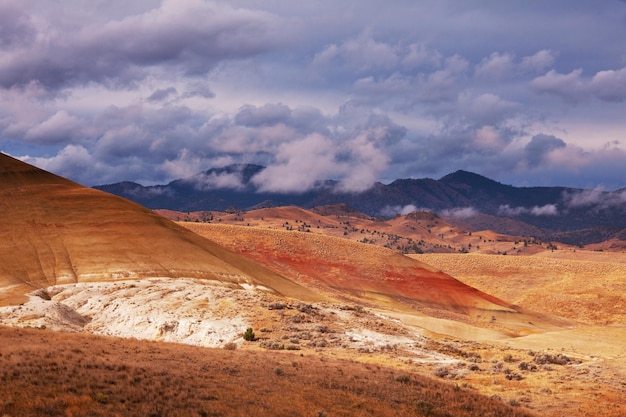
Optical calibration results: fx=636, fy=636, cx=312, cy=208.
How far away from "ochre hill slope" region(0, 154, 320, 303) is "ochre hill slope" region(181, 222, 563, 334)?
25.0 m

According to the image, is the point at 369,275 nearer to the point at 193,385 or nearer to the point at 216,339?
the point at 216,339

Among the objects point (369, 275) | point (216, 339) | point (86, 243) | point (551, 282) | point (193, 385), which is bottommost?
point (551, 282)

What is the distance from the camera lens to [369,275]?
10656 cm

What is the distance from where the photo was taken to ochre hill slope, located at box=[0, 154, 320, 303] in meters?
54.8

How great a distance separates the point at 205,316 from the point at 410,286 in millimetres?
68488

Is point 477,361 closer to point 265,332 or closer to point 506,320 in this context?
point 265,332

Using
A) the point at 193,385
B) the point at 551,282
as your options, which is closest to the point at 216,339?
the point at 193,385

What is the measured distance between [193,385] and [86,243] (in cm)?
4352

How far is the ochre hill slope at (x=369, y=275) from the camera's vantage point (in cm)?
9325

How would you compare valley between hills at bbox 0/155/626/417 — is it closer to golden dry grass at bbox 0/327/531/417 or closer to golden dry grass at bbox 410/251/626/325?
golden dry grass at bbox 0/327/531/417

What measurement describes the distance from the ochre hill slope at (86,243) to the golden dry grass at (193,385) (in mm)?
25148

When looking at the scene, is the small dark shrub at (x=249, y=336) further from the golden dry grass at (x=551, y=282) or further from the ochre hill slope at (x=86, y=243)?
the golden dry grass at (x=551, y=282)

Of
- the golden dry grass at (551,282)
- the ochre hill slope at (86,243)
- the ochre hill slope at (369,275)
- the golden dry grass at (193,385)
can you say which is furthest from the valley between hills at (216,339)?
the golden dry grass at (551,282)

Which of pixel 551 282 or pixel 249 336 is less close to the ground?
pixel 249 336
